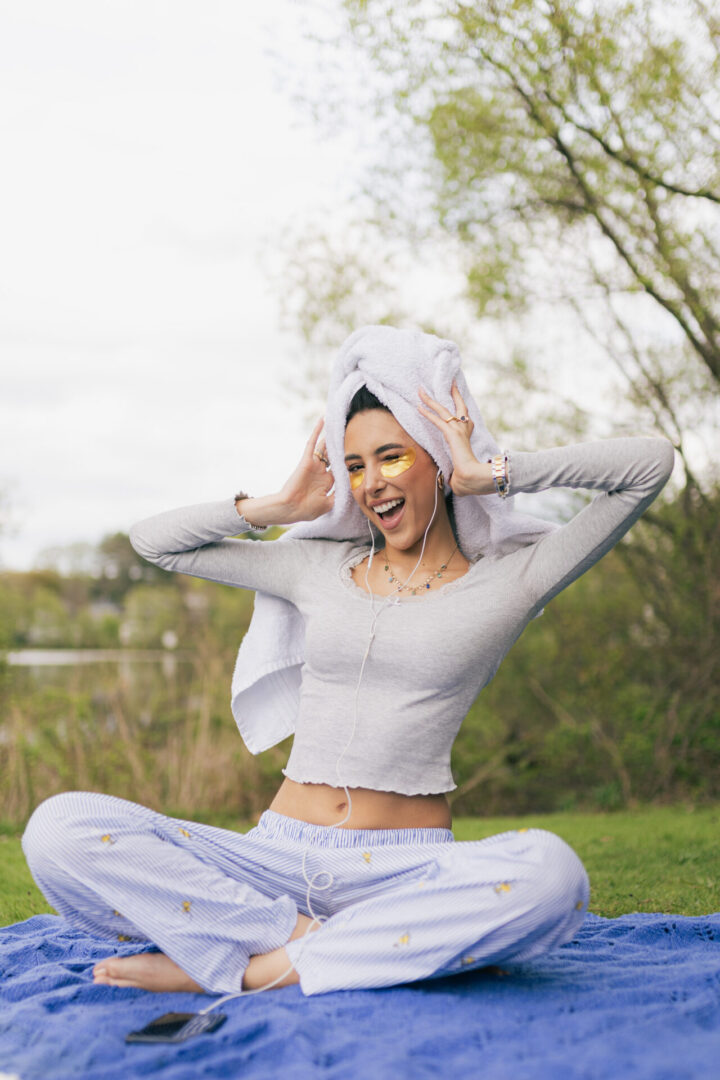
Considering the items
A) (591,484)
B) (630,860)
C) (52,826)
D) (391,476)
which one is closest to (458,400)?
(391,476)

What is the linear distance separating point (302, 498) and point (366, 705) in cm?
70

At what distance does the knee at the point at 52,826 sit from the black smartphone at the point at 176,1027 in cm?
44

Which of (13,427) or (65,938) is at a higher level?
(13,427)

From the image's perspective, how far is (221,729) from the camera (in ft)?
23.5

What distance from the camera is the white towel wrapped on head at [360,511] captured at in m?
2.80

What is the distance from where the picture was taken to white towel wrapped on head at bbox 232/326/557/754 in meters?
2.80

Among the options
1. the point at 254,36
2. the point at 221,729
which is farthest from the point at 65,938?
the point at 254,36

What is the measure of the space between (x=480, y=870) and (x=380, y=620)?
732 millimetres

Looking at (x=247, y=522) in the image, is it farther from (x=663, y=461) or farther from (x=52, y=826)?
(x=663, y=461)

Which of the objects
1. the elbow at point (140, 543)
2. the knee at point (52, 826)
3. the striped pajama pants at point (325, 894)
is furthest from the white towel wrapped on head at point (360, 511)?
the knee at point (52, 826)

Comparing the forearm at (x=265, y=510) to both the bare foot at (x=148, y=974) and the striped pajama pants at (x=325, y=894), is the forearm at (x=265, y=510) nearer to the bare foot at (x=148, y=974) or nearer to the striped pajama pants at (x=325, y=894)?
the striped pajama pants at (x=325, y=894)

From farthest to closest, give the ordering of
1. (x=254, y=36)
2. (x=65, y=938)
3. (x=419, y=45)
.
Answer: (x=254, y=36), (x=419, y=45), (x=65, y=938)

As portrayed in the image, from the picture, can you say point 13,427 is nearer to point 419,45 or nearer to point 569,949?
point 419,45

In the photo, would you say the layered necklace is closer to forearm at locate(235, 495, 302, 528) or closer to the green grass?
forearm at locate(235, 495, 302, 528)
